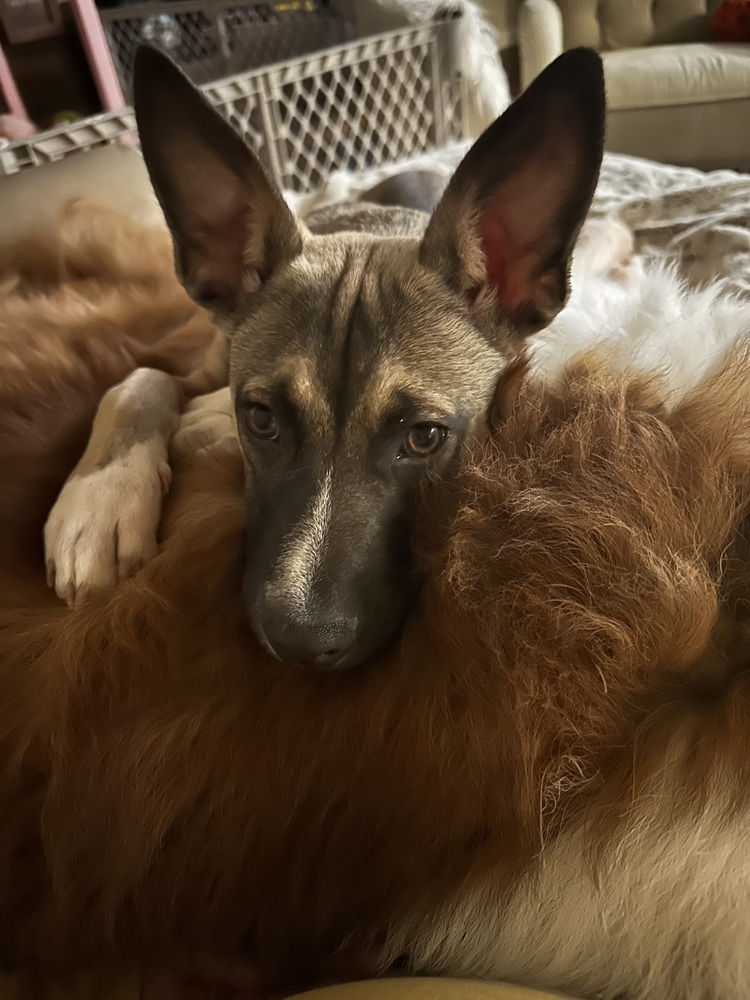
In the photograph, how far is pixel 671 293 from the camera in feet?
4.24

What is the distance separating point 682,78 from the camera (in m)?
4.68

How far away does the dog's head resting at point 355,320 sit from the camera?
1003mm

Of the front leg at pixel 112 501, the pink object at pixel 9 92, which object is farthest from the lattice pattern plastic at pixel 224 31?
the front leg at pixel 112 501

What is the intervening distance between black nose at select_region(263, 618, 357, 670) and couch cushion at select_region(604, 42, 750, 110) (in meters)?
4.75

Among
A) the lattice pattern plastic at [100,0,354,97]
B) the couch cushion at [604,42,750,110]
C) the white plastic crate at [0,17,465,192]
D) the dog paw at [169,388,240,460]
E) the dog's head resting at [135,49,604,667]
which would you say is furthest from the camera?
the couch cushion at [604,42,750,110]

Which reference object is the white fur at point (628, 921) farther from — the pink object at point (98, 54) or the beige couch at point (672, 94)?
the beige couch at point (672, 94)

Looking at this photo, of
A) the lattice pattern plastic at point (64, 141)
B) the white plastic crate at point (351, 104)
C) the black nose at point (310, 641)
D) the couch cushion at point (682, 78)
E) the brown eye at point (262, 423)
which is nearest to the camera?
the black nose at point (310, 641)

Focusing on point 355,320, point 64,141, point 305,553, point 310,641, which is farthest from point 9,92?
point 310,641

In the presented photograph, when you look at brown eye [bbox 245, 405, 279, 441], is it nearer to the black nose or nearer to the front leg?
the front leg

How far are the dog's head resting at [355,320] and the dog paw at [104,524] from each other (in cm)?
17

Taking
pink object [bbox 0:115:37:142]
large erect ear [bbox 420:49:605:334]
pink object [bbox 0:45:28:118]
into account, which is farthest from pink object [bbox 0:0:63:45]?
large erect ear [bbox 420:49:605:334]

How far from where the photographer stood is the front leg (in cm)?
109

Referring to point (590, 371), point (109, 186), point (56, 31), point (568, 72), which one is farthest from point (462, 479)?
point (56, 31)

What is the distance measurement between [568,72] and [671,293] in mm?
432
